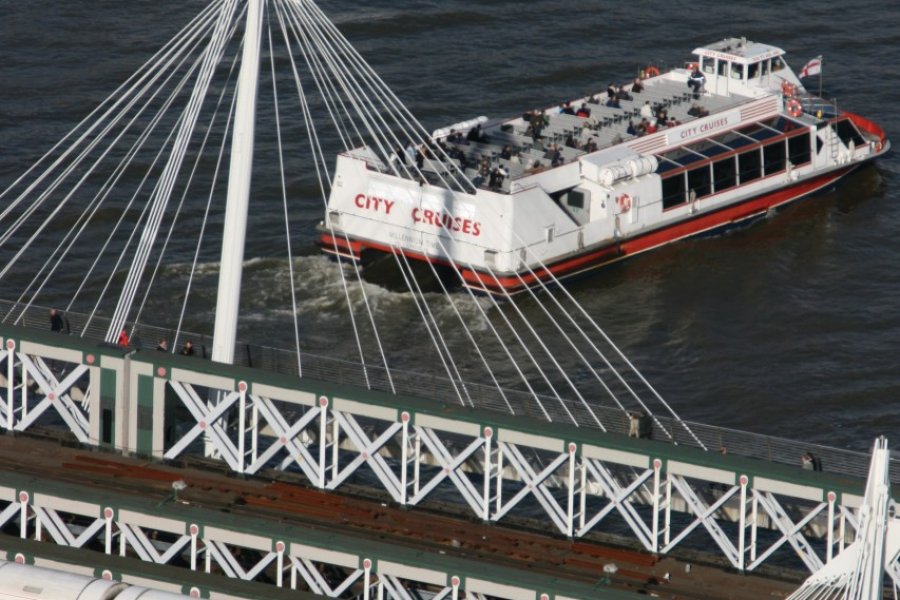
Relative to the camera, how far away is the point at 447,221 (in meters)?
69.4

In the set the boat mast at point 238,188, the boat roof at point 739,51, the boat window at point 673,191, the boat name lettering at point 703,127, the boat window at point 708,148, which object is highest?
the boat mast at point 238,188

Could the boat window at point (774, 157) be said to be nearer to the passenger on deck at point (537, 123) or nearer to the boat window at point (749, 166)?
the boat window at point (749, 166)

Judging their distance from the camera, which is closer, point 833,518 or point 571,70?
point 833,518

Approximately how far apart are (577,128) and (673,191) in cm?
431

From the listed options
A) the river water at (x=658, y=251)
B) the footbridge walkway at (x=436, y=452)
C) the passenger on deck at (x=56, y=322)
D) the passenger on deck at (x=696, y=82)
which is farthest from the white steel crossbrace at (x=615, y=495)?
the passenger on deck at (x=696, y=82)

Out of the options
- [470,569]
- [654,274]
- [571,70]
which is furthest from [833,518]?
[571,70]

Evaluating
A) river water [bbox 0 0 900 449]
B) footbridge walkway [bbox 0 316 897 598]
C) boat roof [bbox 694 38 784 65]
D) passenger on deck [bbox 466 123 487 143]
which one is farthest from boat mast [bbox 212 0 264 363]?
boat roof [bbox 694 38 784 65]

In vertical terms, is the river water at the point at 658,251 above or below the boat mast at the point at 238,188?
below

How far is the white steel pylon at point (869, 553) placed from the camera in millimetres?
35656

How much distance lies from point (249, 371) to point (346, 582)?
19.4ft

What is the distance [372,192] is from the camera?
7050 centimetres

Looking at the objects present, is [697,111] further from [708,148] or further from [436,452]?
[436,452]

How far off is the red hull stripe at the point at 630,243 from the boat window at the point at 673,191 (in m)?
0.77

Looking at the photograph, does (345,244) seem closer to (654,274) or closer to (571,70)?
(654,274)
